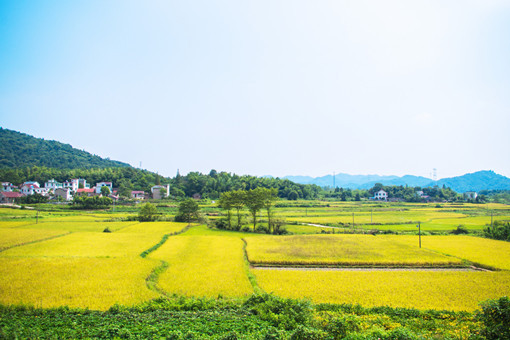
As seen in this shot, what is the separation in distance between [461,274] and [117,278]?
2280 cm

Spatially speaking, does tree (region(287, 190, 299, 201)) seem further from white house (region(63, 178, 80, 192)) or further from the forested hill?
the forested hill

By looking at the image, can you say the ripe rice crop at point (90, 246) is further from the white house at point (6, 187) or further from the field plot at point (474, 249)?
the white house at point (6, 187)

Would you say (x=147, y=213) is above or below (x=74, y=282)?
above

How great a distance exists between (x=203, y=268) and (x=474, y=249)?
26.4 metres

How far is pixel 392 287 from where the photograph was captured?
15531 millimetres

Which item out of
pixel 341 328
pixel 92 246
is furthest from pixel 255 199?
pixel 341 328

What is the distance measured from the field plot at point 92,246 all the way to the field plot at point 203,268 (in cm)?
239

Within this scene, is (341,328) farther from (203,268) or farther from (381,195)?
(381,195)

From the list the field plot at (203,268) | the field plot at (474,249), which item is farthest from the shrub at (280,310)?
the field plot at (474,249)

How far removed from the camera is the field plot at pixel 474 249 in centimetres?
2172

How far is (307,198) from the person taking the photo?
10606cm

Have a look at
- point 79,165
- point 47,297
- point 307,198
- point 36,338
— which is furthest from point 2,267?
point 79,165

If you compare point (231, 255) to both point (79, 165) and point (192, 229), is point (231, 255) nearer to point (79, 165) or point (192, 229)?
point (192, 229)

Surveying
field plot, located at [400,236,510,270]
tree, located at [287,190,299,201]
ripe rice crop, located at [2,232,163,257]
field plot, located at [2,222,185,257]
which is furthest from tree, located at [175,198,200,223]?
tree, located at [287,190,299,201]
